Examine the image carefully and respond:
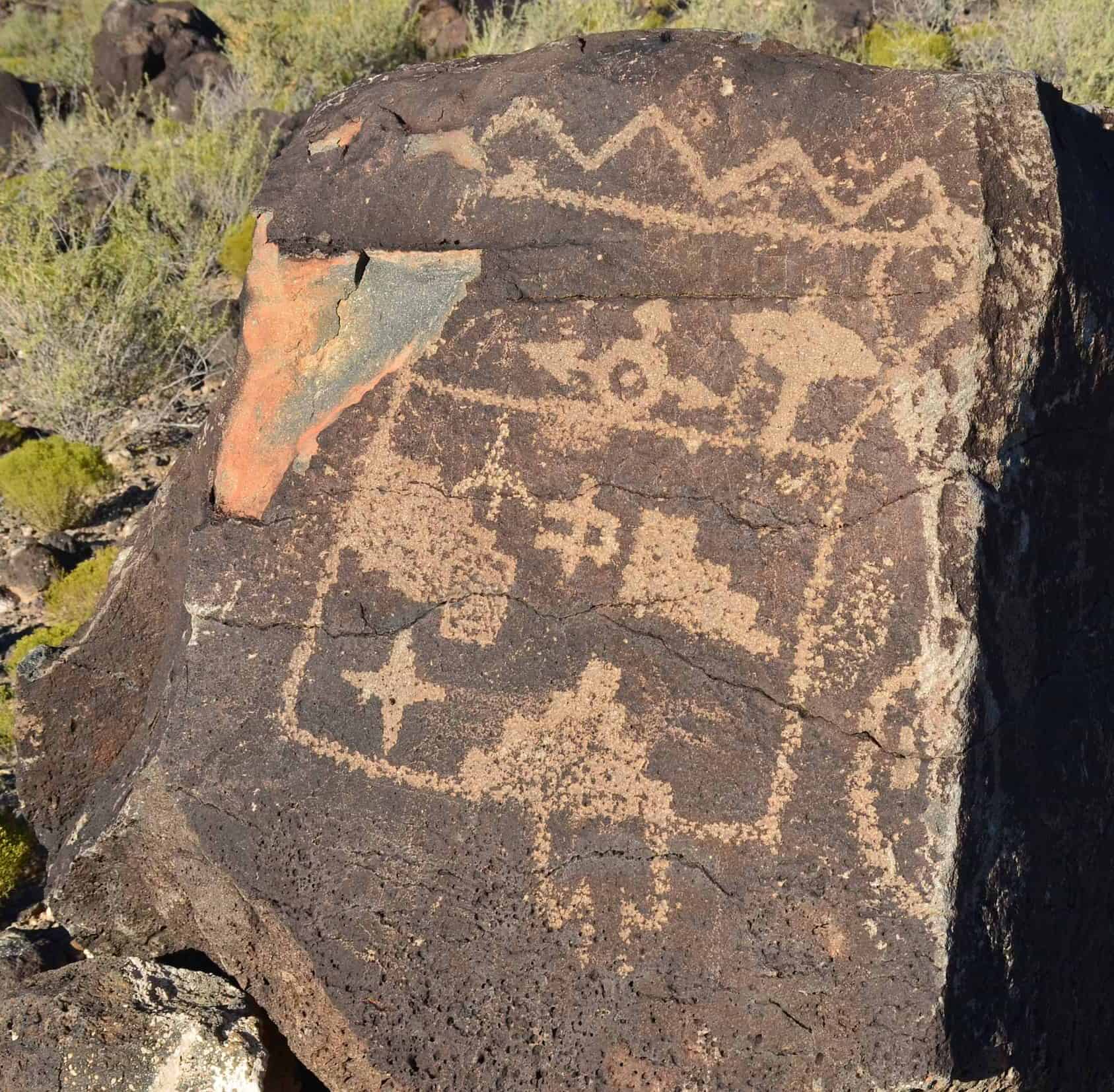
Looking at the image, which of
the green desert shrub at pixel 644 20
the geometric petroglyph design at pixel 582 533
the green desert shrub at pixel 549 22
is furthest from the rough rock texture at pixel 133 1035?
the green desert shrub at pixel 549 22

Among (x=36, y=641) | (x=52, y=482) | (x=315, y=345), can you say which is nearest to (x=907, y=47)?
(x=52, y=482)

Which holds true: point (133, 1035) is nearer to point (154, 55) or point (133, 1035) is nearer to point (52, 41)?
point (154, 55)

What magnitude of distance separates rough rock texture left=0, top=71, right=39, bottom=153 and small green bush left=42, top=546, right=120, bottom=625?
607cm

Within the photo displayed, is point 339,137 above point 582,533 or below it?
above

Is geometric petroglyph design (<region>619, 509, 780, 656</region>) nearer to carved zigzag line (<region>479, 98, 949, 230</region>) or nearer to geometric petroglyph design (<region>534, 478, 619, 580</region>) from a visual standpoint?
geometric petroglyph design (<region>534, 478, 619, 580</region>)

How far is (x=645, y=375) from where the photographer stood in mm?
1953

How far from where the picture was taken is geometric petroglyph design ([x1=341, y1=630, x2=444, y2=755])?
6.47 feet

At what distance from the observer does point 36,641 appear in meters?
3.96

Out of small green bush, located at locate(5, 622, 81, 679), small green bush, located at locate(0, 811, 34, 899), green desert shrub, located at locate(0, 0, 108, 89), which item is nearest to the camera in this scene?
small green bush, located at locate(0, 811, 34, 899)

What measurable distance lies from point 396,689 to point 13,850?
1.65 m

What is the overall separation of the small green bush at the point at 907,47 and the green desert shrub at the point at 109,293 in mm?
3978

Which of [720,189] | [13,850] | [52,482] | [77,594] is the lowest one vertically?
[13,850]

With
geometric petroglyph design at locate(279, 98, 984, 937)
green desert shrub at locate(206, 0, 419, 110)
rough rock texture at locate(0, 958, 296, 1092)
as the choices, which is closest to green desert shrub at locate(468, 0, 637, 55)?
green desert shrub at locate(206, 0, 419, 110)

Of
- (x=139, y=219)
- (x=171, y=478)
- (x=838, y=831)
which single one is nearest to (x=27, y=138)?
(x=139, y=219)
